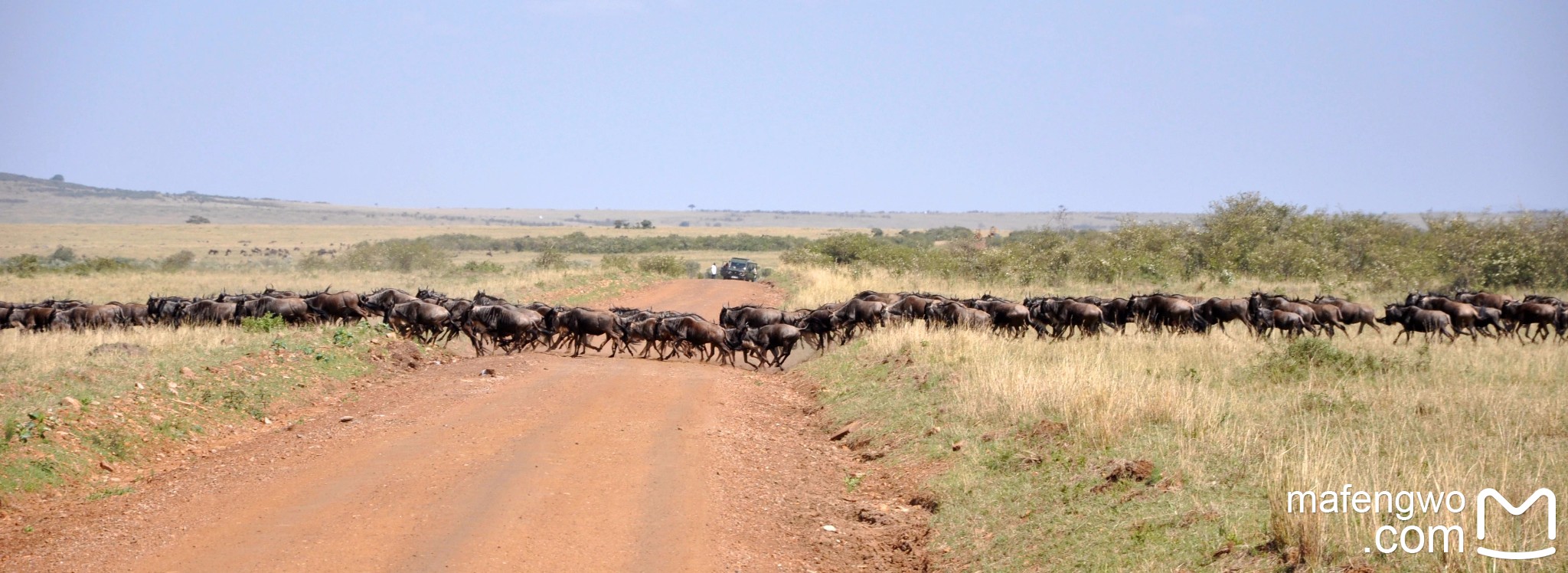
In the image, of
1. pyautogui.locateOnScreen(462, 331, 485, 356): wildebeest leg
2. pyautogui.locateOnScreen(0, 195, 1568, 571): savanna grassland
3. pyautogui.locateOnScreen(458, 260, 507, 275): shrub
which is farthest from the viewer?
pyautogui.locateOnScreen(458, 260, 507, 275): shrub

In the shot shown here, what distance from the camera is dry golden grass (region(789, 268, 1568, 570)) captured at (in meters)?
6.23

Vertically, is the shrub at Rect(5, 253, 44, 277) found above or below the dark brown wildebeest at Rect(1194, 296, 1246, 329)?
below

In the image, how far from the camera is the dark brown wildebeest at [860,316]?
20266 mm

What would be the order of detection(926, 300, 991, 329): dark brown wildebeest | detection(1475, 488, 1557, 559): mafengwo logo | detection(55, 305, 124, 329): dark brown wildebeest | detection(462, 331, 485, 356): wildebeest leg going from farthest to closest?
detection(55, 305, 124, 329): dark brown wildebeest
detection(926, 300, 991, 329): dark brown wildebeest
detection(462, 331, 485, 356): wildebeest leg
detection(1475, 488, 1557, 559): mafengwo logo

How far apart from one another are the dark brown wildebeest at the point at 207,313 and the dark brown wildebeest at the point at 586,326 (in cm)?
614

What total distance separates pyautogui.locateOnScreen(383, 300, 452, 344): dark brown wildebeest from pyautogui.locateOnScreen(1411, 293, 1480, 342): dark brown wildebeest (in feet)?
58.5

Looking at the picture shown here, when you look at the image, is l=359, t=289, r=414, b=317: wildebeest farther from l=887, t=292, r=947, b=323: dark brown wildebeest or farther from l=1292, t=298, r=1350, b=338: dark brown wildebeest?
l=1292, t=298, r=1350, b=338: dark brown wildebeest

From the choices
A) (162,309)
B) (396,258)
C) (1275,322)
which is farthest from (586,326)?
(396,258)

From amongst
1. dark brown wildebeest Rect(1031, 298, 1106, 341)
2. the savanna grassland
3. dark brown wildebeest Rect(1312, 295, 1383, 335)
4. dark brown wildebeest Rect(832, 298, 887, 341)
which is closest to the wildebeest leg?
the savanna grassland

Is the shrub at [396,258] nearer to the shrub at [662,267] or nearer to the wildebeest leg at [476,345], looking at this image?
the shrub at [662,267]

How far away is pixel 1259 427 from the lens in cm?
917

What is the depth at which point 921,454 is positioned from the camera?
10336 mm

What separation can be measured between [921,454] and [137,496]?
656cm

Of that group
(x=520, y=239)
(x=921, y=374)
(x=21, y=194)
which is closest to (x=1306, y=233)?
(x=921, y=374)
